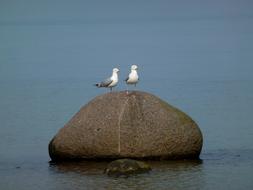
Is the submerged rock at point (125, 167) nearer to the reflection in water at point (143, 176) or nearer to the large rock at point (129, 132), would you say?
the reflection in water at point (143, 176)

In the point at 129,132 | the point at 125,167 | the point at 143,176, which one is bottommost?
the point at 143,176

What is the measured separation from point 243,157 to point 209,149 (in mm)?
1777

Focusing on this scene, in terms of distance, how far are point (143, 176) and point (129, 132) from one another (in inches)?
68.6

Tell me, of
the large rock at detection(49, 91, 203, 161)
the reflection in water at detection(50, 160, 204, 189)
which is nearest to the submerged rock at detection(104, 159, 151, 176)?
the reflection in water at detection(50, 160, 204, 189)

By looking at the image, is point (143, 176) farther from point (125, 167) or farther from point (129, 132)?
point (129, 132)

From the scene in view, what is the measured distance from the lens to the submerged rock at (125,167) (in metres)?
28.6

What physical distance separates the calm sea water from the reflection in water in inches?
1.2

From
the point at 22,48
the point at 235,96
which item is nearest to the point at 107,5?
the point at 22,48

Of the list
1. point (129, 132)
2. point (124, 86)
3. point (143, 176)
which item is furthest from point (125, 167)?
point (124, 86)

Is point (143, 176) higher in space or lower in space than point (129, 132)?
lower

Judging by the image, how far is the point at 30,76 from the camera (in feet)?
205

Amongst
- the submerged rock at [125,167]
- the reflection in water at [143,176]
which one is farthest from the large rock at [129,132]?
the submerged rock at [125,167]

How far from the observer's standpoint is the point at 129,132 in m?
29.9

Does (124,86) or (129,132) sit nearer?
(129,132)
